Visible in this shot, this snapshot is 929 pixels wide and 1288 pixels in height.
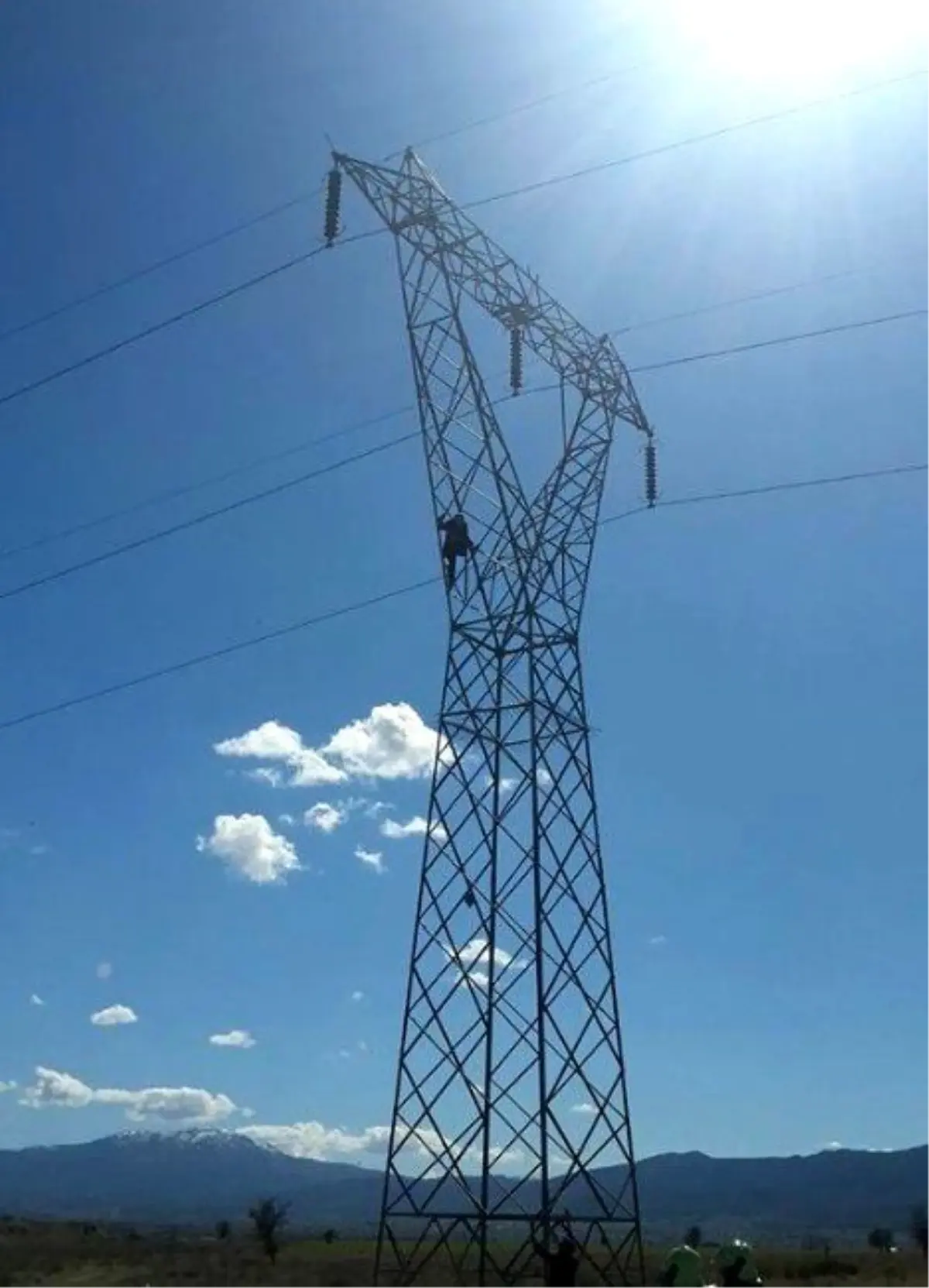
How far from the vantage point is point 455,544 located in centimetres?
2670

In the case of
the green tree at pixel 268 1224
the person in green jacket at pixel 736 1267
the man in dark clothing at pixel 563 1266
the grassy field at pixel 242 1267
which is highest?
the green tree at pixel 268 1224

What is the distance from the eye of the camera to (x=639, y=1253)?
23.6 m

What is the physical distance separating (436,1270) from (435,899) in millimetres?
31523

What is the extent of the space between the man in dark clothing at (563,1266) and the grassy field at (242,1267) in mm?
15616

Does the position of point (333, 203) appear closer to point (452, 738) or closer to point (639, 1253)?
point (452, 738)

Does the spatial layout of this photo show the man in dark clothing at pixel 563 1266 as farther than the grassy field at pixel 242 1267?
No

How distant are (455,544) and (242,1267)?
149 feet

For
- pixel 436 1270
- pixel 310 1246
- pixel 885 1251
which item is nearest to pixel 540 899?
pixel 436 1270

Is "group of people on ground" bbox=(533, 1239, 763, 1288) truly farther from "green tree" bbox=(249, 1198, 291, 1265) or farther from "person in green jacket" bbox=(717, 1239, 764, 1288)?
"green tree" bbox=(249, 1198, 291, 1265)

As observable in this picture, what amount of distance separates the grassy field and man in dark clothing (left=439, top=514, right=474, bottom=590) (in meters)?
18.6

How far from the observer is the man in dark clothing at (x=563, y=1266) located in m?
20.9

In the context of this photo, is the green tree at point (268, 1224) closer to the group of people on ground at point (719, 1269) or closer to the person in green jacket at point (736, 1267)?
the group of people on ground at point (719, 1269)

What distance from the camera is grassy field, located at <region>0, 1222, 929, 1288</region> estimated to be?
50.5 meters

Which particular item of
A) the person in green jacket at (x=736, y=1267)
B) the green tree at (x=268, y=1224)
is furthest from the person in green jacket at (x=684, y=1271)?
the green tree at (x=268, y=1224)
